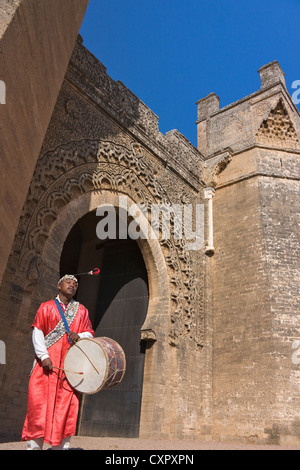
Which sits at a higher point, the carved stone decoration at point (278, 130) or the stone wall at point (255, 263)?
the carved stone decoration at point (278, 130)

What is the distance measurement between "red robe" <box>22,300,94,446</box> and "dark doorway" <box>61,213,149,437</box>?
4652 mm

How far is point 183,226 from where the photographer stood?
968 centimetres

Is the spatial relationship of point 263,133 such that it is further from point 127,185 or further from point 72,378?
point 72,378

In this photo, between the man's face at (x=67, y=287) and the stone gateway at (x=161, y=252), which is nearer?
the man's face at (x=67, y=287)

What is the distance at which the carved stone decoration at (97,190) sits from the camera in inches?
229

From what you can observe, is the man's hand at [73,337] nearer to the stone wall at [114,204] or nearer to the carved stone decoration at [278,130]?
the stone wall at [114,204]

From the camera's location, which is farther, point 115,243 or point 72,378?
point 115,243

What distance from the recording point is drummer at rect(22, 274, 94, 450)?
3180 millimetres

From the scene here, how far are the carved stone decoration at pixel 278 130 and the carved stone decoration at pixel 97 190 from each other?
3635 mm

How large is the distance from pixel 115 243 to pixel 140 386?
3.43 m

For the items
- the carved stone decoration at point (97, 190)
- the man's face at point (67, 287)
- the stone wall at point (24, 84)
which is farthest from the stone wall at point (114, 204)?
the man's face at point (67, 287)

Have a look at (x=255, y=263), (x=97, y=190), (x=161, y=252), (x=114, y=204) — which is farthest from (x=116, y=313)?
(x=255, y=263)
